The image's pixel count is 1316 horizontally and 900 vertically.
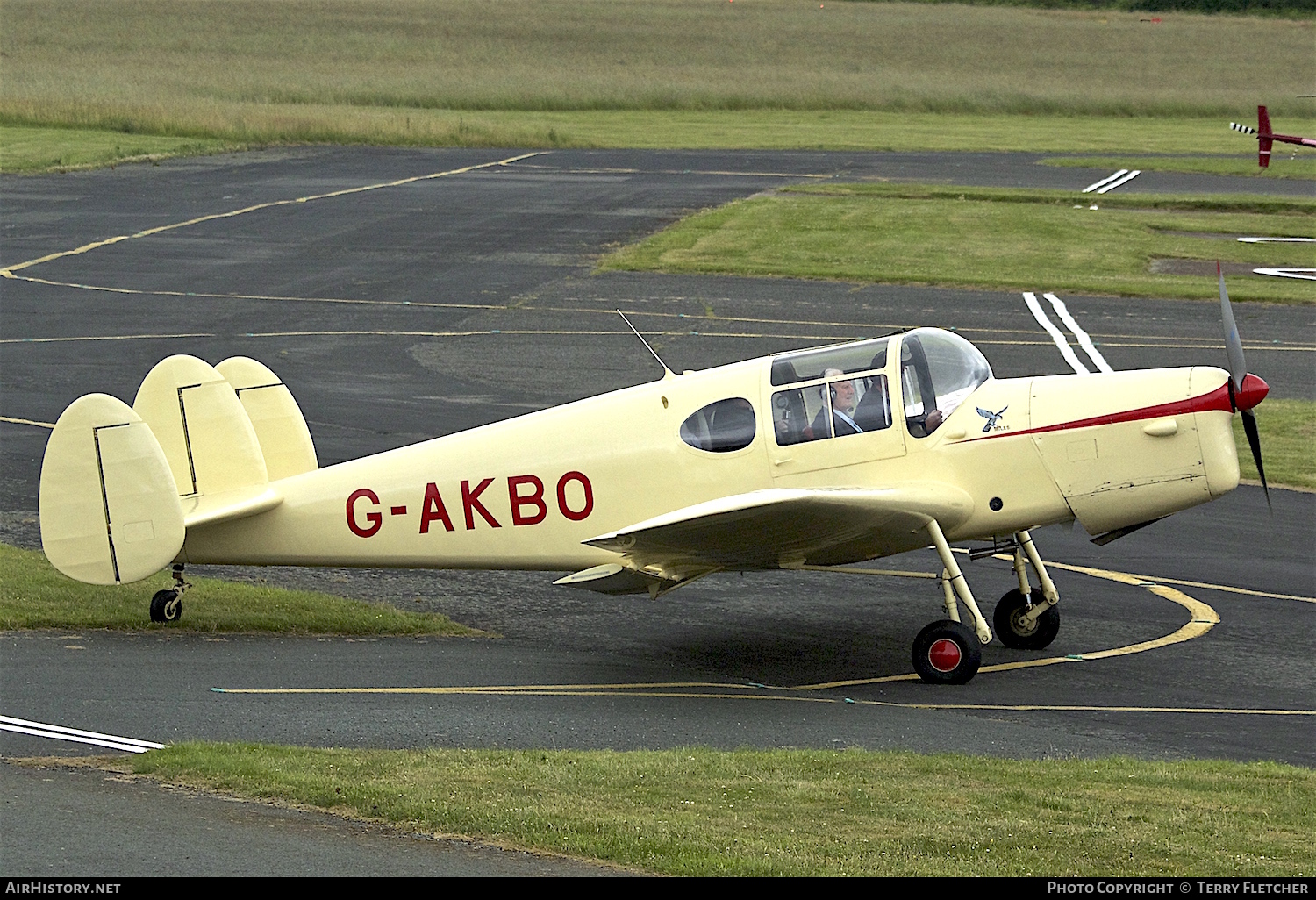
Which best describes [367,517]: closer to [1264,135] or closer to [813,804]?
[813,804]

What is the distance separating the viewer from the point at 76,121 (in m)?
64.2

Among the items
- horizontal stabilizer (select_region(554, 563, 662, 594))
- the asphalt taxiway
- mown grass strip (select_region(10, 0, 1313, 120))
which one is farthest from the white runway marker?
mown grass strip (select_region(10, 0, 1313, 120))

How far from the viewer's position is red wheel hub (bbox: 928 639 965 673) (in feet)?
44.1

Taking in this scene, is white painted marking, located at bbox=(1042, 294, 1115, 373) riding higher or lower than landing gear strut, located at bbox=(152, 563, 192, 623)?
higher

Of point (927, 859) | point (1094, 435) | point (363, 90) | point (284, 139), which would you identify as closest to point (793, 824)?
point (927, 859)

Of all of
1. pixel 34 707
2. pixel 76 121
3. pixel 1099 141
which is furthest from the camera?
pixel 1099 141

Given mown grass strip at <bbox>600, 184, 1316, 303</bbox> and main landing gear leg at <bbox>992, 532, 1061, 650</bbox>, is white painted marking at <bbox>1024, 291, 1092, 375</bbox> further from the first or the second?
main landing gear leg at <bbox>992, 532, 1061, 650</bbox>

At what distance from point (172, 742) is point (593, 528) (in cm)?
446

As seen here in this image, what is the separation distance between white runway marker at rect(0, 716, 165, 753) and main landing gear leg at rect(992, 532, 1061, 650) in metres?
7.69

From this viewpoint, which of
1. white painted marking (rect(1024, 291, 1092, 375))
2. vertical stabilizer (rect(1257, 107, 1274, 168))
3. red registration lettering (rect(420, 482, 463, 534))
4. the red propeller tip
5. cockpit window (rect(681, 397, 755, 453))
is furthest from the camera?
vertical stabilizer (rect(1257, 107, 1274, 168))

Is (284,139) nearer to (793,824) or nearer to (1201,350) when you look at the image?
(1201,350)

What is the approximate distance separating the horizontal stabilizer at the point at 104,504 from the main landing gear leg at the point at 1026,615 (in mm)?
7563

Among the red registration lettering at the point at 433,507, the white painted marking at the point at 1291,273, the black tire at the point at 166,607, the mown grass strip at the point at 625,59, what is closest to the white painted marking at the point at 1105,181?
the white painted marking at the point at 1291,273

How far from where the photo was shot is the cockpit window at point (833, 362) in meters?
13.9
